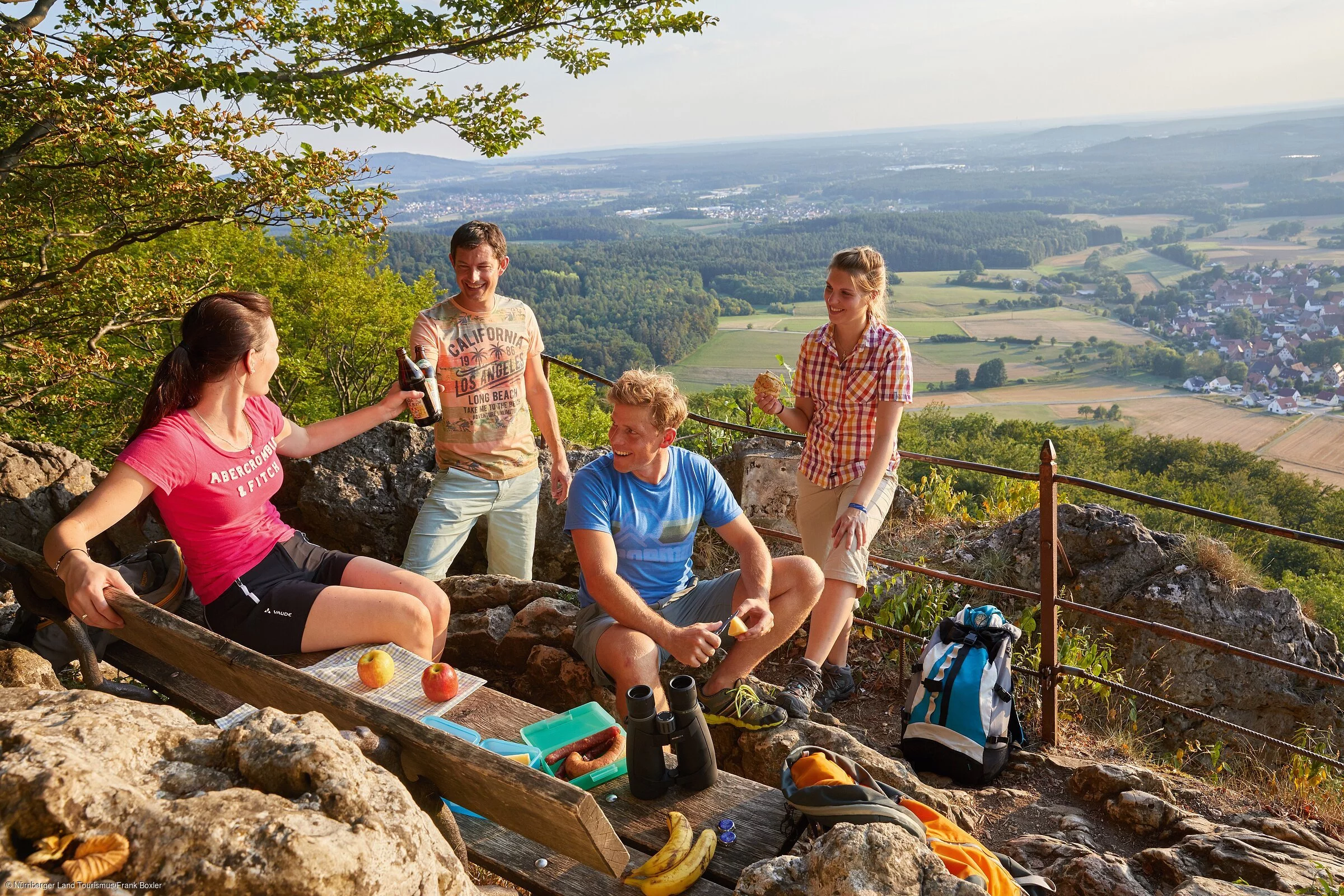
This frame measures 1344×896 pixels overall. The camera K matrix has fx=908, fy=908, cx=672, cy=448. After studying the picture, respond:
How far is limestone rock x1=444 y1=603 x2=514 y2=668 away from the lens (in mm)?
3820

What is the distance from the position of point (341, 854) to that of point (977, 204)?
129m

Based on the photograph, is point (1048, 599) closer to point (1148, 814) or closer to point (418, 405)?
point (1148, 814)

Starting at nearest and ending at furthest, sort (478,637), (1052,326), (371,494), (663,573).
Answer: (663,573)
(478,637)
(371,494)
(1052,326)

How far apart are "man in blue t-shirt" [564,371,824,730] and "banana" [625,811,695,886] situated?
2.21 feet

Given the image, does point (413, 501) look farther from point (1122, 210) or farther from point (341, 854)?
point (1122, 210)

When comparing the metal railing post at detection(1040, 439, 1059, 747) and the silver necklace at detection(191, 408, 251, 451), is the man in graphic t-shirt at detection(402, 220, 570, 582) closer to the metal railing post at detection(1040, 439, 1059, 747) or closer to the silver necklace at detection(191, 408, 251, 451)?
the silver necklace at detection(191, 408, 251, 451)

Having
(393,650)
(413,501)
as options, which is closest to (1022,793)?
(393,650)

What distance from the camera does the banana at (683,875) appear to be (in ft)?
6.61

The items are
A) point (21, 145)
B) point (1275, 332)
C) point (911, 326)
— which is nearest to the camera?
point (21, 145)

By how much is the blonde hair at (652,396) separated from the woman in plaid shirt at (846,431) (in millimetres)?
898

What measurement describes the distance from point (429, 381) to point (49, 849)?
2.56 meters

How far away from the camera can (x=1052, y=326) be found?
83062mm

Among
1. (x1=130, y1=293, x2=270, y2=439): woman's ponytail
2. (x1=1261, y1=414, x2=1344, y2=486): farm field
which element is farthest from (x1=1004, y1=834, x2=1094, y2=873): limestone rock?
(x1=1261, y1=414, x2=1344, y2=486): farm field

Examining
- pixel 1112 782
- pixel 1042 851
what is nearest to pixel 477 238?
pixel 1042 851
